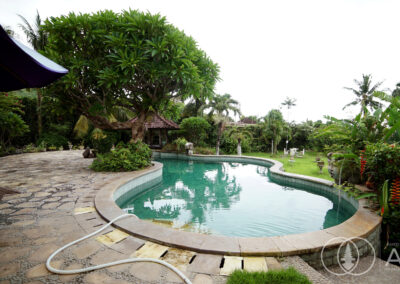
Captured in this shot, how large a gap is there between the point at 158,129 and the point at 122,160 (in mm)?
11720

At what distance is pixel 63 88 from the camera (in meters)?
7.32

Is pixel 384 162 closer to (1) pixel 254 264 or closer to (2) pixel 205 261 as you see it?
(1) pixel 254 264

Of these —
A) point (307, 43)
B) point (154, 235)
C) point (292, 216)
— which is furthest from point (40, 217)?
point (307, 43)

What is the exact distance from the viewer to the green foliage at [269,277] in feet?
5.67

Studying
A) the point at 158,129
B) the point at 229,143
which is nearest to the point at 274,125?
the point at 229,143

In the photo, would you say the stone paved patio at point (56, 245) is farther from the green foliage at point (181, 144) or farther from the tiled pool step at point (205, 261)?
→ the green foliage at point (181, 144)

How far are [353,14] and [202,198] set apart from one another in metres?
10.3

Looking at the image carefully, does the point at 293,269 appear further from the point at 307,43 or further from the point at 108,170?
the point at 307,43

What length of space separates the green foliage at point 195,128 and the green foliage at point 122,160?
8.63 metres

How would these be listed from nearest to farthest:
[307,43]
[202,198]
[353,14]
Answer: [202,198]
[353,14]
[307,43]

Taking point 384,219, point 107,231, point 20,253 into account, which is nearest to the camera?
point 20,253

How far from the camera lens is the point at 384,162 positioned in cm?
331

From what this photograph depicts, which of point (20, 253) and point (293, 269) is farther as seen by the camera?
point (20, 253)

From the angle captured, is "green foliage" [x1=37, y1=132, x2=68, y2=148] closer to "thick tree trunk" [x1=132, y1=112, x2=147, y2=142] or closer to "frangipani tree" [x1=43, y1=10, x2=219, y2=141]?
"frangipani tree" [x1=43, y1=10, x2=219, y2=141]
